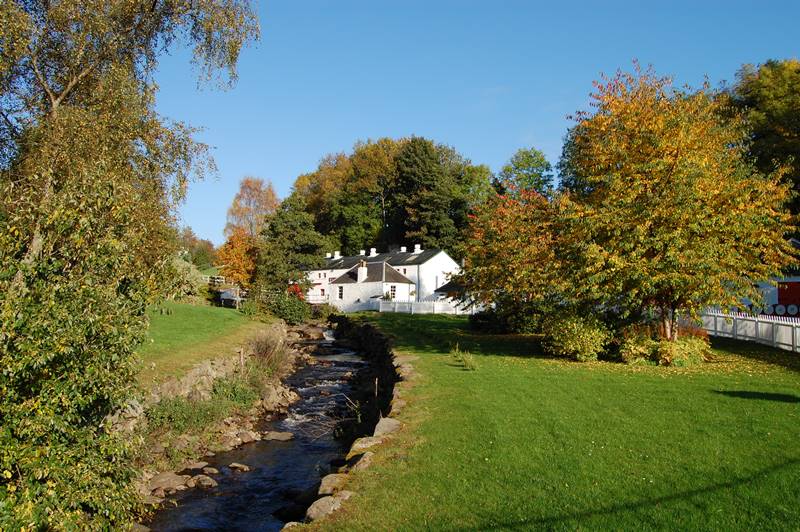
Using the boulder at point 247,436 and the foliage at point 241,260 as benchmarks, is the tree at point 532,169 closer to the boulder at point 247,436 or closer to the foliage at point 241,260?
the foliage at point 241,260

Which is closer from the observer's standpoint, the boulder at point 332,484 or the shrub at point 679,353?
the boulder at point 332,484

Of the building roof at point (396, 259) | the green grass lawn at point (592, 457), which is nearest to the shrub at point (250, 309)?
the building roof at point (396, 259)

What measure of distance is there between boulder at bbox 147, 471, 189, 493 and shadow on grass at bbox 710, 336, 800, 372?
606 inches

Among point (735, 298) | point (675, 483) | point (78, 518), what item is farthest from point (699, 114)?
point (78, 518)

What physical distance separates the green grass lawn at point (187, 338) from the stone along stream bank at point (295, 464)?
2.75m

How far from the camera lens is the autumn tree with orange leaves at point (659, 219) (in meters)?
16.5

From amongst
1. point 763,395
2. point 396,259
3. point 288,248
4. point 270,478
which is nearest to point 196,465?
point 270,478

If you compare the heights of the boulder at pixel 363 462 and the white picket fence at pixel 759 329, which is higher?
the white picket fence at pixel 759 329

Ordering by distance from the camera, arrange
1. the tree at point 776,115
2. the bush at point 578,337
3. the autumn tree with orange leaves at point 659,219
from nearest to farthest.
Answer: the autumn tree with orange leaves at point 659,219
the bush at point 578,337
the tree at point 776,115

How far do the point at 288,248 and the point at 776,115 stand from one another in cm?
3879

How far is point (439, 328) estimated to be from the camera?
32.4 metres

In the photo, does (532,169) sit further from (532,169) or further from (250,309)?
(250,309)

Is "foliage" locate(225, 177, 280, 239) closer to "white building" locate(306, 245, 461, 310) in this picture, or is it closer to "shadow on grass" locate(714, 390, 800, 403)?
"white building" locate(306, 245, 461, 310)

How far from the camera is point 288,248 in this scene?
48375mm
